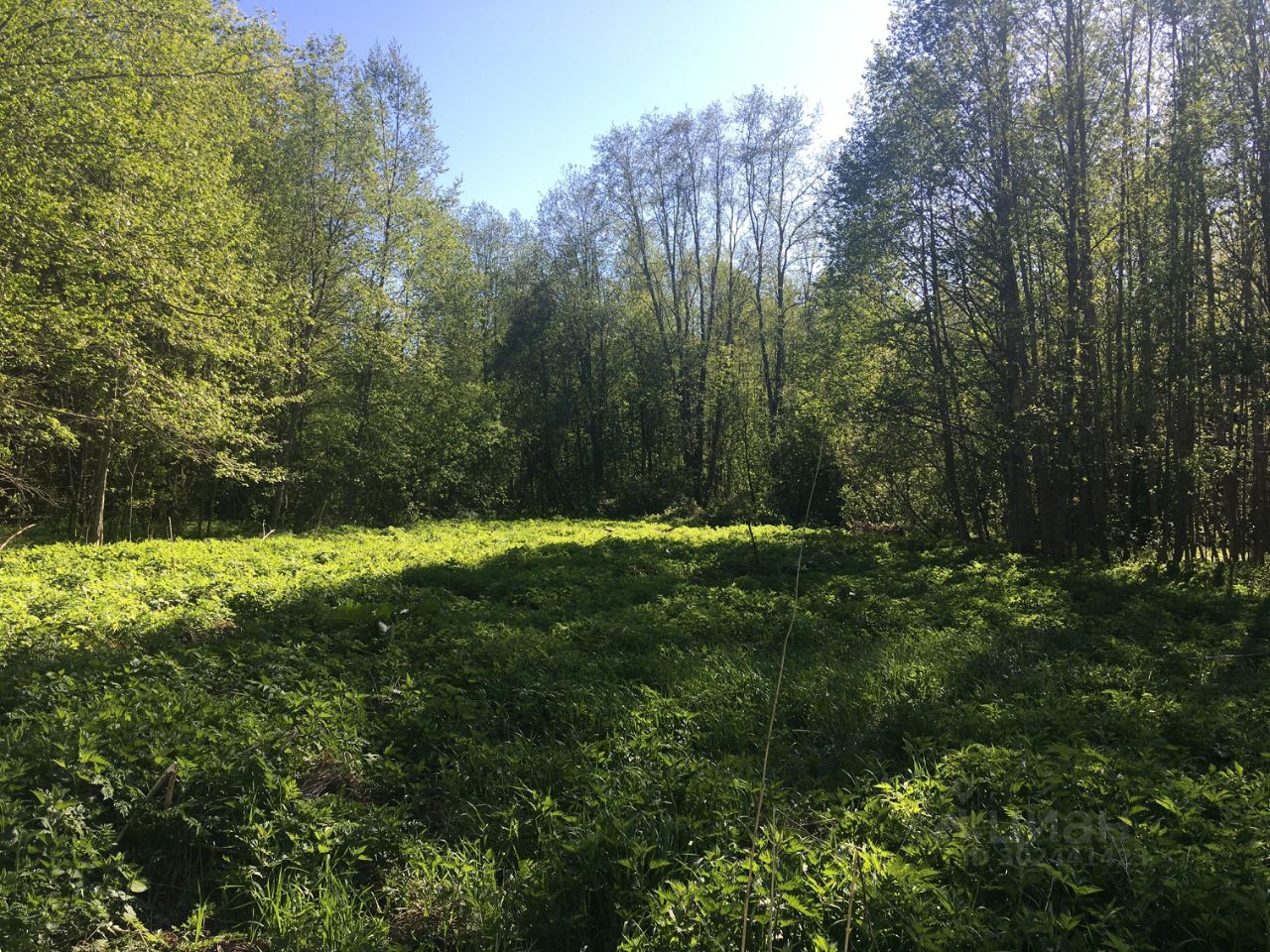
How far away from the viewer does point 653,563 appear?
11.2 m

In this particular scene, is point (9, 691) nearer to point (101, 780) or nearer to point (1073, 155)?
point (101, 780)

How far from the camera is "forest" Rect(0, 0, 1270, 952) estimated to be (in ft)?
9.01

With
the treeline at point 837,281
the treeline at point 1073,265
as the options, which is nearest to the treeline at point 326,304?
the treeline at point 837,281

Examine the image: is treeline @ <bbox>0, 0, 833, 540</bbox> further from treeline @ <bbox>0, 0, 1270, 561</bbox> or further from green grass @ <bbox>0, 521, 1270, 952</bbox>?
green grass @ <bbox>0, 521, 1270, 952</bbox>

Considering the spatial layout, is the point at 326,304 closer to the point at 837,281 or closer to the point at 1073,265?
the point at 837,281

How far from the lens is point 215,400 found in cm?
1138

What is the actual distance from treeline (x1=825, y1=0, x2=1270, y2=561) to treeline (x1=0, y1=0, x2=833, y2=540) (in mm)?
9528

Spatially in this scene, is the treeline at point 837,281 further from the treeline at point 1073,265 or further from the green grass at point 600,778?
the green grass at point 600,778

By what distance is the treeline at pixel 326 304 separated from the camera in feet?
31.2

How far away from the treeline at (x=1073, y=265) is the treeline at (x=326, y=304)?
9.53 meters

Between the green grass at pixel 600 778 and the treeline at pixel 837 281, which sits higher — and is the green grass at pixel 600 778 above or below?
below

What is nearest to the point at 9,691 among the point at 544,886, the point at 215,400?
the point at 544,886

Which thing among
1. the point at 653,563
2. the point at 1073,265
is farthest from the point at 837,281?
the point at 653,563

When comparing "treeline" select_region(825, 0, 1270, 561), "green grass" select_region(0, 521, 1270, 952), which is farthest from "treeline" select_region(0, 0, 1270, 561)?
"green grass" select_region(0, 521, 1270, 952)
